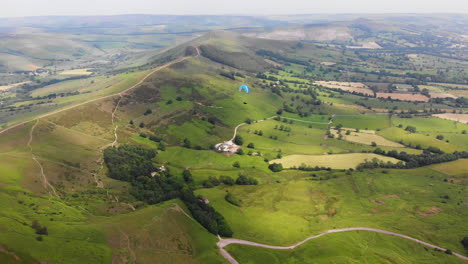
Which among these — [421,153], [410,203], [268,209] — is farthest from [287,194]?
[421,153]

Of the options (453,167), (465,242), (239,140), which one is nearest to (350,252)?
(465,242)

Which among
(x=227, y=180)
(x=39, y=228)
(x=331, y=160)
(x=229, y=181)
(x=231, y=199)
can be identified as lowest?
(x=331, y=160)

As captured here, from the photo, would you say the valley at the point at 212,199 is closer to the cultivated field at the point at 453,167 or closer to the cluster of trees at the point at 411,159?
the cultivated field at the point at 453,167

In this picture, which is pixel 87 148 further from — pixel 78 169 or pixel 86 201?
pixel 86 201

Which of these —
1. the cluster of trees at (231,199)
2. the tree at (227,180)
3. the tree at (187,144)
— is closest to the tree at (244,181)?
the tree at (227,180)

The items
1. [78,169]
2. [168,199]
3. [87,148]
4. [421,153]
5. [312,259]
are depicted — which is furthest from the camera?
[421,153]

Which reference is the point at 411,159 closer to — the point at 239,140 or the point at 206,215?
the point at 239,140
